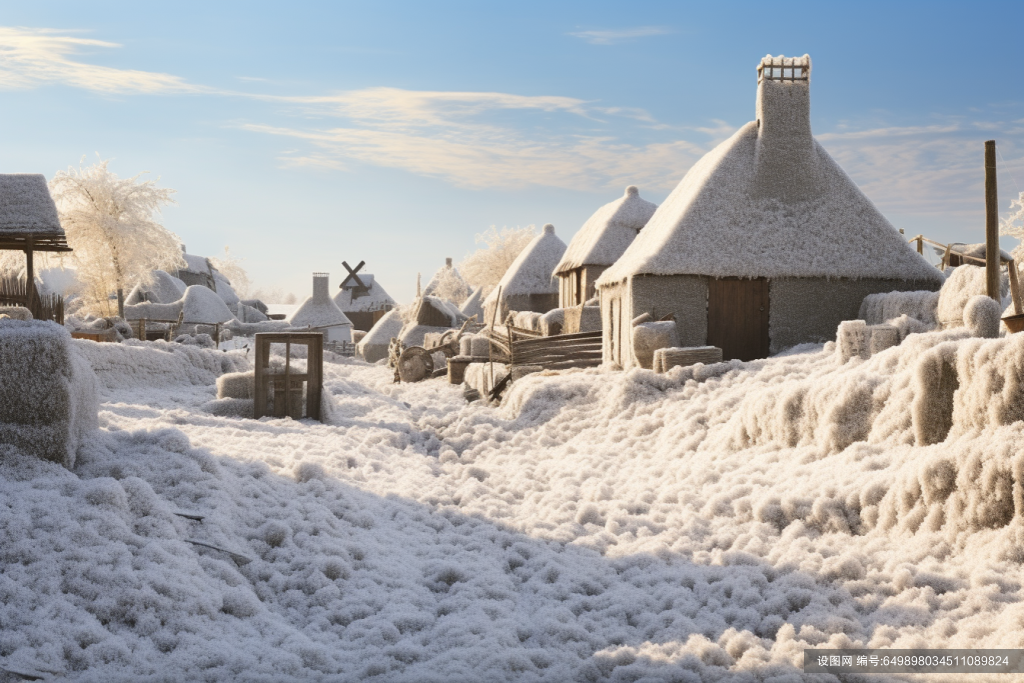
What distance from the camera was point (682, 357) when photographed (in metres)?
14.0

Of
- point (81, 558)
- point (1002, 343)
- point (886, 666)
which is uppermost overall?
point (1002, 343)

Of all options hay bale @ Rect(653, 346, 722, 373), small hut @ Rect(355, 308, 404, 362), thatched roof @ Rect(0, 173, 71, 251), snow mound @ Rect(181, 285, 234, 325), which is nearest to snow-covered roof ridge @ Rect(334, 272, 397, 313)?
snow mound @ Rect(181, 285, 234, 325)

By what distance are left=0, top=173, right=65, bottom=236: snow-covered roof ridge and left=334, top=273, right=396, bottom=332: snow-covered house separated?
41233 millimetres

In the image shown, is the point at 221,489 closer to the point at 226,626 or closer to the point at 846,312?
the point at 226,626

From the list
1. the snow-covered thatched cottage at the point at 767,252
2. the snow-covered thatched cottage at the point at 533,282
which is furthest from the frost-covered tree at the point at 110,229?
the snow-covered thatched cottage at the point at 767,252

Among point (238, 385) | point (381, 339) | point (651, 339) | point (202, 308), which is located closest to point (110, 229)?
point (202, 308)

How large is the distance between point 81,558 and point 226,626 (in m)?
1.08

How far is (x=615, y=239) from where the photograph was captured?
2984 centimetres

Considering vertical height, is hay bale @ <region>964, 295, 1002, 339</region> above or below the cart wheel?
above

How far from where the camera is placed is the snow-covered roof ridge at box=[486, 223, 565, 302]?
36562 millimetres

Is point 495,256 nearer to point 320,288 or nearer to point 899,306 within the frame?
point 320,288

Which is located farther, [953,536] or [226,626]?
[953,536]

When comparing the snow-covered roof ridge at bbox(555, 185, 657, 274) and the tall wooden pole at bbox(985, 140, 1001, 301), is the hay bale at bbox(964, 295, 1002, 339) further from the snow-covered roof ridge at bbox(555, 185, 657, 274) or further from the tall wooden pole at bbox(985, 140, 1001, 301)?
the snow-covered roof ridge at bbox(555, 185, 657, 274)

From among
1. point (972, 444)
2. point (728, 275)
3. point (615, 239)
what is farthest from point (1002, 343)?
point (615, 239)
